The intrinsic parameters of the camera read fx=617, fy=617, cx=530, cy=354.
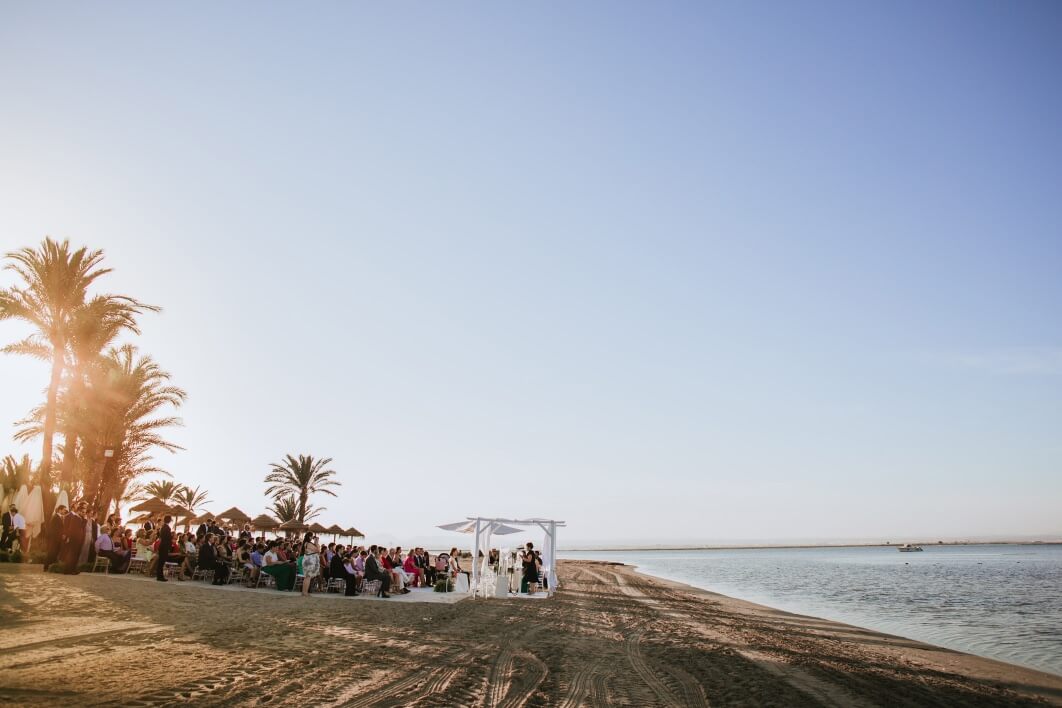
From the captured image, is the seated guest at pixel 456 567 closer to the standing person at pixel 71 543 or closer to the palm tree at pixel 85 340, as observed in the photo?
the standing person at pixel 71 543

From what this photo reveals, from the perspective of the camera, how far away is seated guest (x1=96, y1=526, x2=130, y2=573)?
1822 centimetres

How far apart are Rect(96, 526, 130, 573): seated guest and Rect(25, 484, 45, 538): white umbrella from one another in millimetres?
2195

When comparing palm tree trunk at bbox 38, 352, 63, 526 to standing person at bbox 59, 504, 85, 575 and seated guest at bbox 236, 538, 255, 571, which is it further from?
seated guest at bbox 236, 538, 255, 571

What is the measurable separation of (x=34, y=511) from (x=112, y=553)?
3.15m

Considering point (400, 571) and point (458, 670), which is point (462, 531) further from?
point (458, 670)

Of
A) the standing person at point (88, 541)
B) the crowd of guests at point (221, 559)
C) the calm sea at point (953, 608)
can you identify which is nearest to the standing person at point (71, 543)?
the crowd of guests at point (221, 559)

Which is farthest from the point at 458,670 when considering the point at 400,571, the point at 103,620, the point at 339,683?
the point at 400,571

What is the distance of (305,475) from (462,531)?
24068 millimetres

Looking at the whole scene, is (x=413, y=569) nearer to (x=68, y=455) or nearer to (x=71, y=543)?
(x=71, y=543)

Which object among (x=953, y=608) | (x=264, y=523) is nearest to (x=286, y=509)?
(x=264, y=523)

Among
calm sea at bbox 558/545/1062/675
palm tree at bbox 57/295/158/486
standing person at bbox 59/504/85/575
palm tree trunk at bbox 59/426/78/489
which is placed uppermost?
palm tree at bbox 57/295/158/486

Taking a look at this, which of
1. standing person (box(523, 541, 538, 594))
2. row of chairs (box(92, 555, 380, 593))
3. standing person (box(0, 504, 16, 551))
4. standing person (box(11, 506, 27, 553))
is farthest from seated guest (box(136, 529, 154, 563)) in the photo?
standing person (box(523, 541, 538, 594))

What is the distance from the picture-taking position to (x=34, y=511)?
1900cm

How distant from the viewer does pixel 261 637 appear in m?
9.16
